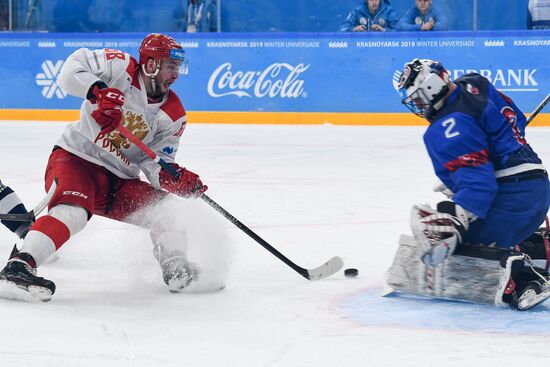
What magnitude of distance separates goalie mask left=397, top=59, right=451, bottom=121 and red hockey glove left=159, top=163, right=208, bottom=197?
2.53ft

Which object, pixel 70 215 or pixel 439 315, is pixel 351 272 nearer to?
pixel 439 315

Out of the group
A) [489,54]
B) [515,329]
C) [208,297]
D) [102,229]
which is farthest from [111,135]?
[489,54]

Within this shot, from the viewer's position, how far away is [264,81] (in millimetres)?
9586

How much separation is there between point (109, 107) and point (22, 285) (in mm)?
601

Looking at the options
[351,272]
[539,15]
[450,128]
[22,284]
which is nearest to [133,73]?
[22,284]

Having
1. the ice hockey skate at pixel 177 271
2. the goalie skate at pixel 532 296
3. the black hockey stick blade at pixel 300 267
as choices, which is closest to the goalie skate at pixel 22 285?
the ice hockey skate at pixel 177 271

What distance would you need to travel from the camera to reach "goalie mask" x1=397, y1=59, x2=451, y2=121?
9.93 ft

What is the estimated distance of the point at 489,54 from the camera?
29.6ft

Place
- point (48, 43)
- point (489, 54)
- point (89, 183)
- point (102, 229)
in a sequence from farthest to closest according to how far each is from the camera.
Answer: point (48, 43) → point (489, 54) → point (102, 229) → point (89, 183)

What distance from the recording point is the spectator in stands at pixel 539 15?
9180mm

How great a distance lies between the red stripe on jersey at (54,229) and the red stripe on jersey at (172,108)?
0.59m

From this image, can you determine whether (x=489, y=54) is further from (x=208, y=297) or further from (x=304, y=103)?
(x=208, y=297)

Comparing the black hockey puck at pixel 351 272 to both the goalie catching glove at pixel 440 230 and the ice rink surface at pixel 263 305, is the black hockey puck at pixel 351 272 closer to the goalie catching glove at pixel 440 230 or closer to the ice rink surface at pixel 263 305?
the ice rink surface at pixel 263 305

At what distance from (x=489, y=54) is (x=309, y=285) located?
19.8ft
